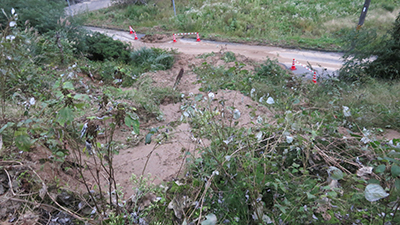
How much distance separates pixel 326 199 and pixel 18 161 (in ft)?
11.0

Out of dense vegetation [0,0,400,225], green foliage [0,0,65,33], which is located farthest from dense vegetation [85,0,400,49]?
green foliage [0,0,65,33]

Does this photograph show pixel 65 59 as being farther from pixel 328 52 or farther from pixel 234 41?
pixel 328 52

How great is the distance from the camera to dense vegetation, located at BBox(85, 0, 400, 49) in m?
15.4

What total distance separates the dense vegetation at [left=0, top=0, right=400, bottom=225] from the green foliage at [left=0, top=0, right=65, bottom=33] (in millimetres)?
157

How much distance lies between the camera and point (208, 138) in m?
4.11

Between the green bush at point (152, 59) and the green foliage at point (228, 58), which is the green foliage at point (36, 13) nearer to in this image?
the green bush at point (152, 59)

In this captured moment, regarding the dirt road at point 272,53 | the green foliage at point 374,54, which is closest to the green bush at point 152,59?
the dirt road at point 272,53

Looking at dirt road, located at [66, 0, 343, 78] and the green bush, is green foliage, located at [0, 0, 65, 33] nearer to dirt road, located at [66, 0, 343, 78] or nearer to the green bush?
dirt road, located at [66, 0, 343, 78]

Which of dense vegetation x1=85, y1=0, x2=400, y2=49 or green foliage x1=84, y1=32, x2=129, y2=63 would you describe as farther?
dense vegetation x1=85, y1=0, x2=400, y2=49

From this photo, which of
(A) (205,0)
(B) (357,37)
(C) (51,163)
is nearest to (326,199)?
(C) (51,163)

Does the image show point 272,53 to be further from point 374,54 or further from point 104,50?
point 104,50

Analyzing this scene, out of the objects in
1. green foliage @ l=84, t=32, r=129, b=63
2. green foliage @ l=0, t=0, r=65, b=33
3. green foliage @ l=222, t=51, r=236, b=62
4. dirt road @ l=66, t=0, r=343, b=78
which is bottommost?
dirt road @ l=66, t=0, r=343, b=78

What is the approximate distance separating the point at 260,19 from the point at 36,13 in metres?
14.0

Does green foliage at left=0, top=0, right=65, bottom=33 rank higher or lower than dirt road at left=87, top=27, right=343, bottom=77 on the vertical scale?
higher
